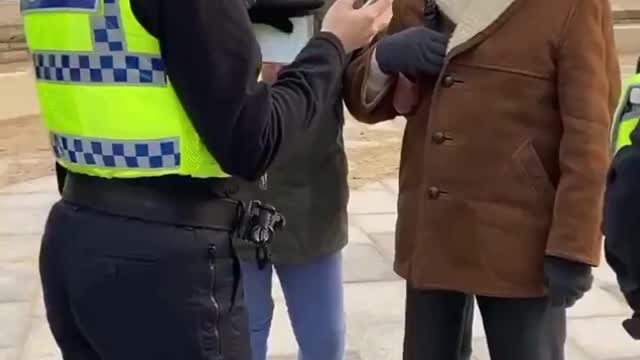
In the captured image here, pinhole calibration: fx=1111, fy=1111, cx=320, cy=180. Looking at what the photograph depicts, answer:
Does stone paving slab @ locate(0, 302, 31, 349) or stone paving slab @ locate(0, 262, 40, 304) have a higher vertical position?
stone paving slab @ locate(0, 302, 31, 349)

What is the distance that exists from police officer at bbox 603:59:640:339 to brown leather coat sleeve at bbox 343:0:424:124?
91cm

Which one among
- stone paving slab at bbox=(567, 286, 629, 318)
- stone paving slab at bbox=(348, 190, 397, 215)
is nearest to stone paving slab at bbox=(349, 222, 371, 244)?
stone paving slab at bbox=(348, 190, 397, 215)

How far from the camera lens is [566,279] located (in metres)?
2.67

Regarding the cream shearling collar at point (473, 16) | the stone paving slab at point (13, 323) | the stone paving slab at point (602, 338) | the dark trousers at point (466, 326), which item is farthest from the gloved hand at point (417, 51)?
the stone paving slab at point (13, 323)

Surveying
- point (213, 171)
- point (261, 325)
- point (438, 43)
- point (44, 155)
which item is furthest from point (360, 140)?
point (213, 171)

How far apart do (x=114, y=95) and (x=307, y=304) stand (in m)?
1.48

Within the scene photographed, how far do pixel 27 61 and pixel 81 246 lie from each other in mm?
12817

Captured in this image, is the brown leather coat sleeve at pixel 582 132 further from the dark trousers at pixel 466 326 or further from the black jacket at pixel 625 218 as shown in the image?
the black jacket at pixel 625 218

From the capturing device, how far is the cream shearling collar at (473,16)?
2.69m

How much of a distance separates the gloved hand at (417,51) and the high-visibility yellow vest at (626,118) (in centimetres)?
70

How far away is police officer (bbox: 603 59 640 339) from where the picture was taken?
1.94 metres

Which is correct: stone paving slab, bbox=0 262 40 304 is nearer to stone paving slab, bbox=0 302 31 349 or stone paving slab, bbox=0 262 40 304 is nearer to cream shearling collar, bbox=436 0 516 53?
stone paving slab, bbox=0 302 31 349

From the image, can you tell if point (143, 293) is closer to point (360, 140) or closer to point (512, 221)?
point (512, 221)

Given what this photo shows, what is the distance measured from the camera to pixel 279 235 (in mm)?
3258
